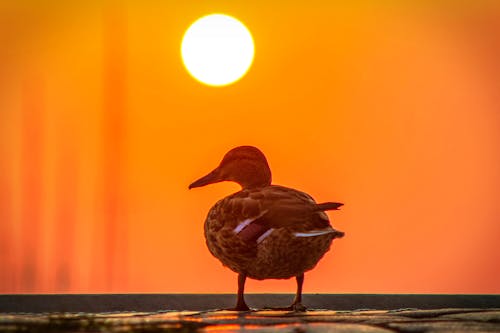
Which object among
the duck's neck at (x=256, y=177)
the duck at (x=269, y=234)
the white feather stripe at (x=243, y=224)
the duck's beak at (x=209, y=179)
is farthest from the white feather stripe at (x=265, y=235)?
the duck's beak at (x=209, y=179)

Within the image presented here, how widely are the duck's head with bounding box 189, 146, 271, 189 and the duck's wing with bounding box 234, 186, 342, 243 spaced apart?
99cm

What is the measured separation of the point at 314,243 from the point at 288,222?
1.19 ft

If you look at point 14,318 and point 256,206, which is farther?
point 256,206

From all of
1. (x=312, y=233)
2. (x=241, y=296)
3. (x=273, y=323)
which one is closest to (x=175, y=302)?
(x=241, y=296)

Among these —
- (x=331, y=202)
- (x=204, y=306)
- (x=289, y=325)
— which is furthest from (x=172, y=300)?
(x=289, y=325)

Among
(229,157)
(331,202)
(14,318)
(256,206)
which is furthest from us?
(229,157)

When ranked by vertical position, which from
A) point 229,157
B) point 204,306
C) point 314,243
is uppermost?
point 229,157

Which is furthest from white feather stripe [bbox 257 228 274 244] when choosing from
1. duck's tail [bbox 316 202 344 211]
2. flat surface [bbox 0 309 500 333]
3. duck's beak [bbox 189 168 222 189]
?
duck's beak [bbox 189 168 222 189]

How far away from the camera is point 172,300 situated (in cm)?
658

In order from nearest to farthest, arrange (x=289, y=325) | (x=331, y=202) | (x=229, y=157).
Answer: (x=289, y=325) < (x=331, y=202) < (x=229, y=157)

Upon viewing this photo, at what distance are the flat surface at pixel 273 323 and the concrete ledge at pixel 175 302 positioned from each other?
519 millimetres

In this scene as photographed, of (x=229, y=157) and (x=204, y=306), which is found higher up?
(x=229, y=157)

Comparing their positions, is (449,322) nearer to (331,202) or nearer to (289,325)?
(289,325)

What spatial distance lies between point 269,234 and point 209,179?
61.3 inches
